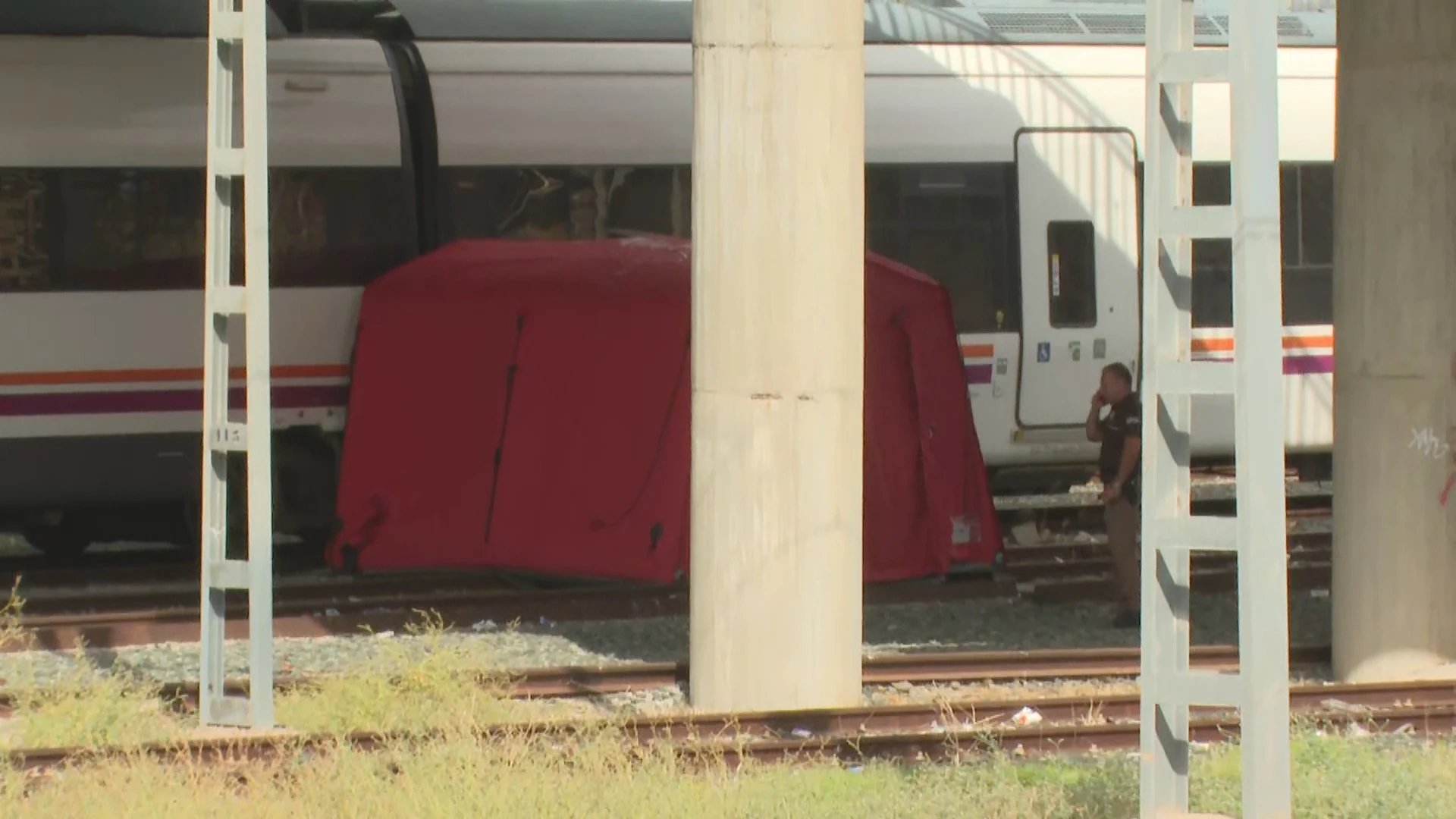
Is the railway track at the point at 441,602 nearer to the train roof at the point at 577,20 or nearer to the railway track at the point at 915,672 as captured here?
the railway track at the point at 915,672

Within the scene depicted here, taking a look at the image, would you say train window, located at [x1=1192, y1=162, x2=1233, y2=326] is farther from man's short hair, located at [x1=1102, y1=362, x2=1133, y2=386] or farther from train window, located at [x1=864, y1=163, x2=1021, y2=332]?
man's short hair, located at [x1=1102, y1=362, x2=1133, y2=386]

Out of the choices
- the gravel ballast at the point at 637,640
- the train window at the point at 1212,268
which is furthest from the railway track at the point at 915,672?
the train window at the point at 1212,268

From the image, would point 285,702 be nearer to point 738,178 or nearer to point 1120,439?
point 738,178

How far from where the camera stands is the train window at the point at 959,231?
49.3 feet

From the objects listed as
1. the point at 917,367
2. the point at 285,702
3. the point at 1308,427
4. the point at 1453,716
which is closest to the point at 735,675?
the point at 285,702

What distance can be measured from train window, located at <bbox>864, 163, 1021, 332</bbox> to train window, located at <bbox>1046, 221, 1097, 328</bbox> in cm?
29

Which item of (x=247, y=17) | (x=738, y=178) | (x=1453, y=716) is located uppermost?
(x=247, y=17)

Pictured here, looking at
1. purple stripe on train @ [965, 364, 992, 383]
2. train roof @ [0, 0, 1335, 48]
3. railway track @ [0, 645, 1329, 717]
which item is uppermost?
train roof @ [0, 0, 1335, 48]

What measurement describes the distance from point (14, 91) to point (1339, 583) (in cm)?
833

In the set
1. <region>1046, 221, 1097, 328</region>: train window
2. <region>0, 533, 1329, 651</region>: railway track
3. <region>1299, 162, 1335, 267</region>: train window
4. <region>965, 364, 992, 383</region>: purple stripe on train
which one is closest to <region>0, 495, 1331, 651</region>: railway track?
<region>0, 533, 1329, 651</region>: railway track

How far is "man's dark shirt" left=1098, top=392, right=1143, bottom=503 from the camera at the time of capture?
38.7 ft

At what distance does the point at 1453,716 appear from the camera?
30.7 ft

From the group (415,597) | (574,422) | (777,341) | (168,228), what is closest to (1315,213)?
(574,422)

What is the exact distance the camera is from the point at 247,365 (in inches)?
350
